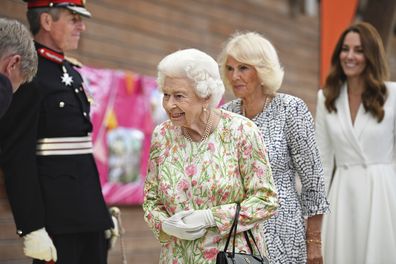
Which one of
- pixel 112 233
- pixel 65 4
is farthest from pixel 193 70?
pixel 112 233

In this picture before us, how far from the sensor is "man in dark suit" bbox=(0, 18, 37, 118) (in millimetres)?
3438

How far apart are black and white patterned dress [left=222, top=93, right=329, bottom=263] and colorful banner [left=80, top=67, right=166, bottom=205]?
8.67 feet

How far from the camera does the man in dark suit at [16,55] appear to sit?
135 inches

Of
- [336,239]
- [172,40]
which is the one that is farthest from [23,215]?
[172,40]

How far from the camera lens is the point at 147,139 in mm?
6980

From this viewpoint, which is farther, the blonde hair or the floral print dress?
the blonde hair

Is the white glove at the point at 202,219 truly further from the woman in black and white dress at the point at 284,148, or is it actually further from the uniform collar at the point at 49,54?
the uniform collar at the point at 49,54

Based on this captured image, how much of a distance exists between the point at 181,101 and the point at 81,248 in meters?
1.16

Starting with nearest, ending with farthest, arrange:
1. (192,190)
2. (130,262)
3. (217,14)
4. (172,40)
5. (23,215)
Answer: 1. (192,190)
2. (23,215)
3. (130,262)
4. (172,40)
5. (217,14)

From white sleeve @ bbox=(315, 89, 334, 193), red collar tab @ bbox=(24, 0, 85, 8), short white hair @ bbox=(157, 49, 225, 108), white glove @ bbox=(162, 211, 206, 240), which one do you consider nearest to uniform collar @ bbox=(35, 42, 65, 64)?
red collar tab @ bbox=(24, 0, 85, 8)

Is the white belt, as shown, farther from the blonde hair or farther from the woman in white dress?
the woman in white dress

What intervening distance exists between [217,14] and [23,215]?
4.57 metres

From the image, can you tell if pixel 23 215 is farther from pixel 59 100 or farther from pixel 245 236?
pixel 245 236

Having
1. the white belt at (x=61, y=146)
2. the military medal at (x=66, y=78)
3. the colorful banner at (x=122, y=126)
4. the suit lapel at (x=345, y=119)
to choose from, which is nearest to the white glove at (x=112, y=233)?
the white belt at (x=61, y=146)
